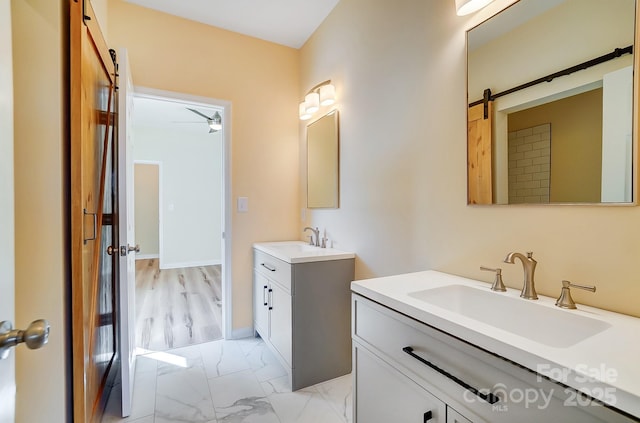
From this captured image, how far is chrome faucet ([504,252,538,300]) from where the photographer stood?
3.33 ft

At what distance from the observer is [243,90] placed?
267cm

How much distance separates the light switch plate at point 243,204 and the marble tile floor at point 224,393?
1.21 m

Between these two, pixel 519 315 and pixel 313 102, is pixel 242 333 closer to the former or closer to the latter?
pixel 313 102

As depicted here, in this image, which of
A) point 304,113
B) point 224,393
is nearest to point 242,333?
point 224,393

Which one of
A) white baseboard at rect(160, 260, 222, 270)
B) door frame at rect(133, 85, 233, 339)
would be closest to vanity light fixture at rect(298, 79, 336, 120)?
door frame at rect(133, 85, 233, 339)

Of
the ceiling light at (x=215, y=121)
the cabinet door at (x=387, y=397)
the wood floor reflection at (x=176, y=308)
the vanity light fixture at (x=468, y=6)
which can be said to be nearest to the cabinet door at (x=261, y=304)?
the wood floor reflection at (x=176, y=308)

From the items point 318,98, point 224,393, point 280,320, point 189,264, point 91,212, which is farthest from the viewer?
point 189,264

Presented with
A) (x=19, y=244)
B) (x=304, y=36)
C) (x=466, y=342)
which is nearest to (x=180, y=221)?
(x=304, y=36)

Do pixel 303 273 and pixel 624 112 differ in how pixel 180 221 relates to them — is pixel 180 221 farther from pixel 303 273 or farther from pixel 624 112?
pixel 624 112

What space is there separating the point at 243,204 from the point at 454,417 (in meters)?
2.23

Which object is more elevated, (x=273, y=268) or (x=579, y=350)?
(x=579, y=350)

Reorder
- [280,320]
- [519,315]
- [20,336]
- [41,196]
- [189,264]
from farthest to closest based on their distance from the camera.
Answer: [189,264], [280,320], [519,315], [41,196], [20,336]

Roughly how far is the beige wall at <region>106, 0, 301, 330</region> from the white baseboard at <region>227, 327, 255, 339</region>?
3 centimetres

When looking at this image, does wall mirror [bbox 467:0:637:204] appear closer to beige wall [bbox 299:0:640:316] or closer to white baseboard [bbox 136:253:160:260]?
beige wall [bbox 299:0:640:316]
